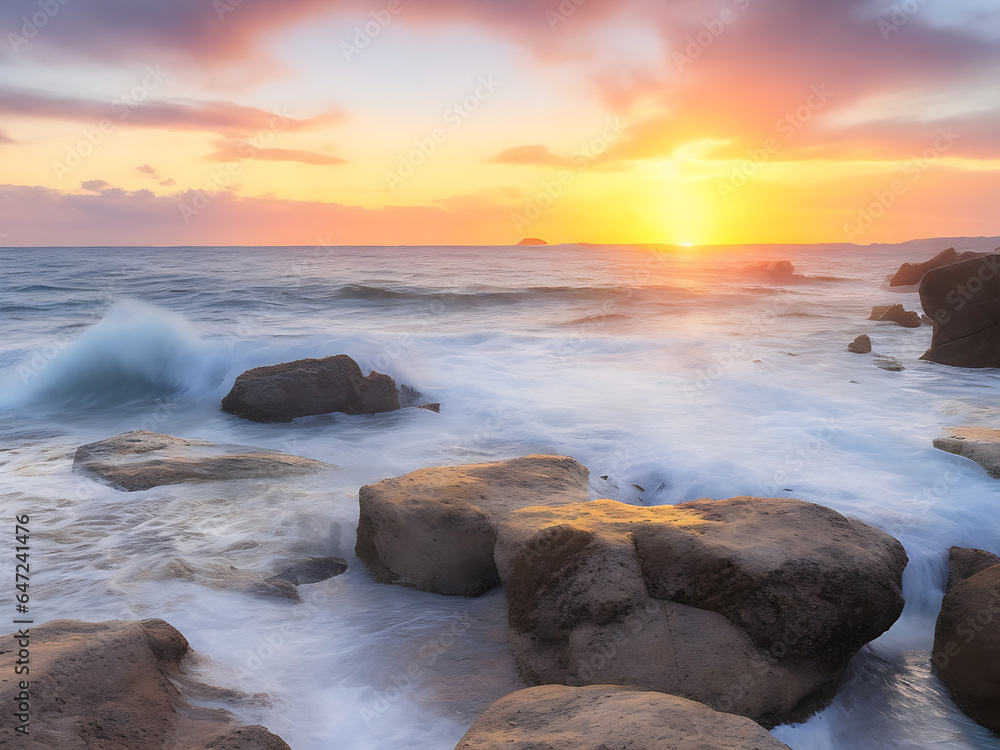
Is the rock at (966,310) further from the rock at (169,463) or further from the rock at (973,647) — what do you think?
the rock at (169,463)

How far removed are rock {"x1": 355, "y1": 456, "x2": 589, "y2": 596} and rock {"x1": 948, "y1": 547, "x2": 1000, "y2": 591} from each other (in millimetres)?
2573

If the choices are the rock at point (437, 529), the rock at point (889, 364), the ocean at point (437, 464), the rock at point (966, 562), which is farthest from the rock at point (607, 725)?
the rock at point (889, 364)

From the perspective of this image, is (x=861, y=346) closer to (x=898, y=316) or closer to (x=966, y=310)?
(x=966, y=310)

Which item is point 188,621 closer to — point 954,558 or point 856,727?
point 856,727

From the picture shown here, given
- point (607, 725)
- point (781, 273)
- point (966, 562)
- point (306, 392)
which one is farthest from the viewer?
point (781, 273)

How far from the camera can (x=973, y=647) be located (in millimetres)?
3174

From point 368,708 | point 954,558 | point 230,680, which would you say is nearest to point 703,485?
point 954,558

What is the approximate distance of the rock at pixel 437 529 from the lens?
13.2ft

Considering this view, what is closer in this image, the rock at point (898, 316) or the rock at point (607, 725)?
the rock at point (607, 725)

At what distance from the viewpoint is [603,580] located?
3229 millimetres

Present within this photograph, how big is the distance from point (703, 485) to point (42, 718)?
194 inches

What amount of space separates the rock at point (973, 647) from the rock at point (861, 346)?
9929 millimetres

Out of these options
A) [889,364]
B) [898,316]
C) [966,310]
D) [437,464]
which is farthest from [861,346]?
[437,464]

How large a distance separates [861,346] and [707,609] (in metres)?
11.2
